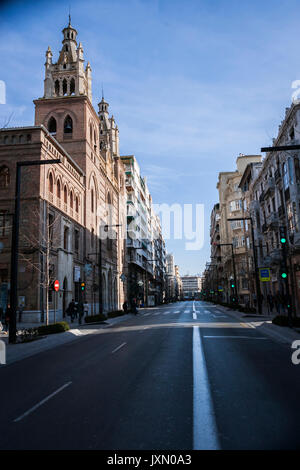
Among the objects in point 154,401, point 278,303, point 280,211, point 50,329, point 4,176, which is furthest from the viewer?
point 280,211

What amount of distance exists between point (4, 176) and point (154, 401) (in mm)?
26925

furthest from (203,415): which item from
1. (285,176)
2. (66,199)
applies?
(66,199)

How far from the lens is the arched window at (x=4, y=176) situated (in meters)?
28.8

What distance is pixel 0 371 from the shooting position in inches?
383

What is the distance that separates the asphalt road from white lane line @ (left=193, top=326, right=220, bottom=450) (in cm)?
1

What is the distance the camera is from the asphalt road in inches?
174

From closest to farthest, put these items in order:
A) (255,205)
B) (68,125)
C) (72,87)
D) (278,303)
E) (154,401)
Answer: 1. (154,401)
2. (278,303)
3. (68,125)
4. (72,87)
5. (255,205)

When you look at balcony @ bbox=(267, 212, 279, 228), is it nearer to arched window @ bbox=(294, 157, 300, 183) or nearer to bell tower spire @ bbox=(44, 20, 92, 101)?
arched window @ bbox=(294, 157, 300, 183)

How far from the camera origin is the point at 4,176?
29.1m

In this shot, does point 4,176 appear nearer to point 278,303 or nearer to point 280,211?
point 280,211

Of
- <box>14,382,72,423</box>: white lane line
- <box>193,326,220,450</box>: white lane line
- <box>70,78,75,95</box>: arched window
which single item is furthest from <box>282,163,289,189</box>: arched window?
<box>14,382,72,423</box>: white lane line
